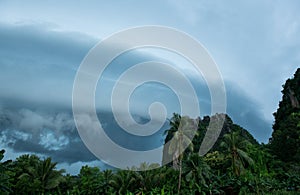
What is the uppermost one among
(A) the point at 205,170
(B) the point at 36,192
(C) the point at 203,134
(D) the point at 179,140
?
(C) the point at 203,134

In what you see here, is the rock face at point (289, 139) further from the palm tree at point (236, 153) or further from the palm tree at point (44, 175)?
the palm tree at point (44, 175)

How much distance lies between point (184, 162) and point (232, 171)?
573 cm

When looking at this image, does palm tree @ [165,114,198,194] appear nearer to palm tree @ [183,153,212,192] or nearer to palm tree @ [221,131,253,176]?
palm tree @ [183,153,212,192]

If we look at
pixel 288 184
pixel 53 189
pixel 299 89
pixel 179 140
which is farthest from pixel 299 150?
pixel 53 189

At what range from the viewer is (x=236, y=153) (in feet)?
124

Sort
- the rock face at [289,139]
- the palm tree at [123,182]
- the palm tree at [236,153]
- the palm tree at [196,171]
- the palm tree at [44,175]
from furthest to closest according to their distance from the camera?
the rock face at [289,139] < the palm tree at [236,153] < the palm tree at [123,182] < the palm tree at [196,171] < the palm tree at [44,175]

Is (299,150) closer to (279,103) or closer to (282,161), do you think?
(282,161)

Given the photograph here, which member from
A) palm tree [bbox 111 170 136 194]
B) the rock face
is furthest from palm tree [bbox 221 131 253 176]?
palm tree [bbox 111 170 136 194]

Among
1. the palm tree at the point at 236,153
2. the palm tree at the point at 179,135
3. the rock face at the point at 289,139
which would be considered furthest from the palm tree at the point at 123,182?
the rock face at the point at 289,139

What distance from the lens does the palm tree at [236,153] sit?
122 feet

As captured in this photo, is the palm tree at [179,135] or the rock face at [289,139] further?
the rock face at [289,139]

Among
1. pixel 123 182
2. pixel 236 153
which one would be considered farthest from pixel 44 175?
pixel 236 153

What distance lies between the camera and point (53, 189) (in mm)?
34594

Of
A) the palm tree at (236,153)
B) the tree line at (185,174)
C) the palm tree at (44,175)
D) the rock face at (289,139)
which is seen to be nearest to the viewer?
the tree line at (185,174)
